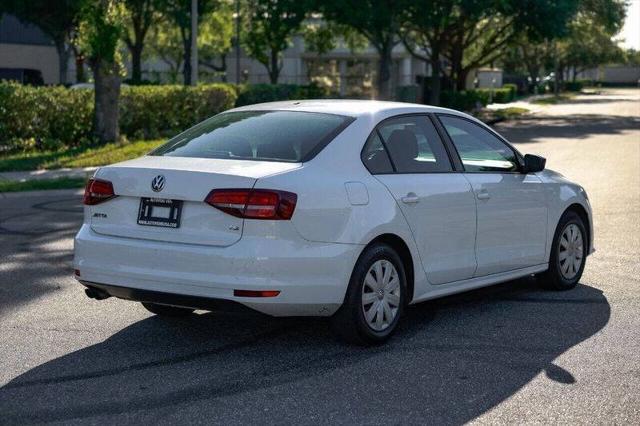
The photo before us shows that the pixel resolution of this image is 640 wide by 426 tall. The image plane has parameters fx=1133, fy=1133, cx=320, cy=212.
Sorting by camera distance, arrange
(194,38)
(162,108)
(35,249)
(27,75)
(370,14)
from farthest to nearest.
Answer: (27,75), (370,14), (194,38), (162,108), (35,249)

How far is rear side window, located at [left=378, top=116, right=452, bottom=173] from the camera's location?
7453 millimetres

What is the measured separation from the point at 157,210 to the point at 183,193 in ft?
0.76

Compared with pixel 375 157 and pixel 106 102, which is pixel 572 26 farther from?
pixel 375 157

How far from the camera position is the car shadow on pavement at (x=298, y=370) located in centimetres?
563

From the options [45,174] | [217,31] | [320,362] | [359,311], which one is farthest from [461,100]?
[320,362]

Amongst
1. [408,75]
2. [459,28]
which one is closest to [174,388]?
[459,28]

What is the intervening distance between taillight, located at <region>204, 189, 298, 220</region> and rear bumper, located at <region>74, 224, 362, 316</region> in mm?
145

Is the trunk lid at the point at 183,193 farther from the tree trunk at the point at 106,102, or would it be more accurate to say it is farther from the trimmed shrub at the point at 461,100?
the trimmed shrub at the point at 461,100

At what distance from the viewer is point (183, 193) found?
652 cm

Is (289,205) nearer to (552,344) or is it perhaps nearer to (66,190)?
(552,344)

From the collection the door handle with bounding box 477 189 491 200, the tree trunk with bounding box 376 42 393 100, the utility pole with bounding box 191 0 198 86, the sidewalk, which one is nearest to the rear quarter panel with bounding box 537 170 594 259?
the door handle with bounding box 477 189 491 200

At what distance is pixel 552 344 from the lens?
23.7 ft

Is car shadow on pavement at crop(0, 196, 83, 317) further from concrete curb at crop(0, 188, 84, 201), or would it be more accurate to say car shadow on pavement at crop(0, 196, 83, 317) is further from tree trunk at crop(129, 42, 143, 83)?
tree trunk at crop(129, 42, 143, 83)

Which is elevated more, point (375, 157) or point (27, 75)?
point (27, 75)
